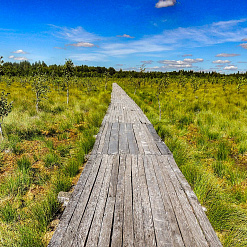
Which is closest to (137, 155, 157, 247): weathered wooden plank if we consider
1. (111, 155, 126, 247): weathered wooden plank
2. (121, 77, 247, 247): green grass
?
(111, 155, 126, 247): weathered wooden plank

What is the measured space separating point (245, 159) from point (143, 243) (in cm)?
408

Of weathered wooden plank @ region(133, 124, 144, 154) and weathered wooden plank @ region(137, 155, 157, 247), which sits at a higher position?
weathered wooden plank @ region(133, 124, 144, 154)

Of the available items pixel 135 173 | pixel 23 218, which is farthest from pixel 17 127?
pixel 135 173

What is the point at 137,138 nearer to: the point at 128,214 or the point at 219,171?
the point at 219,171

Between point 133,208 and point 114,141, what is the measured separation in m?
2.44

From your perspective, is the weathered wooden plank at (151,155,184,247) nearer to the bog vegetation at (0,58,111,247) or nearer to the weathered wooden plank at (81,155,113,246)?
the weathered wooden plank at (81,155,113,246)

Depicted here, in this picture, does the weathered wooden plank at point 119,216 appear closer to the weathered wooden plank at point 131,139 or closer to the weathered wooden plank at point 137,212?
the weathered wooden plank at point 137,212

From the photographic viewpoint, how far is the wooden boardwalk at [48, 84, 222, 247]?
1.70 metres

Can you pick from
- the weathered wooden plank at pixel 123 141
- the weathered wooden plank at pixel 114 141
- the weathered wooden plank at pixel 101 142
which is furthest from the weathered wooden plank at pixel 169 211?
the weathered wooden plank at pixel 101 142

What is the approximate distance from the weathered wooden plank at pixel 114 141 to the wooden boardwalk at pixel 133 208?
324mm

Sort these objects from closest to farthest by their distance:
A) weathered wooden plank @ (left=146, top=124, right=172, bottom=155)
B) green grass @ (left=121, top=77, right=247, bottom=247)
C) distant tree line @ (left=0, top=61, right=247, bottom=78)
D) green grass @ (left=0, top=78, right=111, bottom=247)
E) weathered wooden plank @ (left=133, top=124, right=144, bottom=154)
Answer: green grass @ (left=0, top=78, right=111, bottom=247), green grass @ (left=121, top=77, right=247, bottom=247), weathered wooden plank @ (left=146, top=124, right=172, bottom=155), weathered wooden plank @ (left=133, top=124, right=144, bottom=154), distant tree line @ (left=0, top=61, right=247, bottom=78)

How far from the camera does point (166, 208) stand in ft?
6.95

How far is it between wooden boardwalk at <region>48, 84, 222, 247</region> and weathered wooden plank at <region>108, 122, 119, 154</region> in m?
0.32

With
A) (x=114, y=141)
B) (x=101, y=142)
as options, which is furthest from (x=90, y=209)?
(x=114, y=141)
